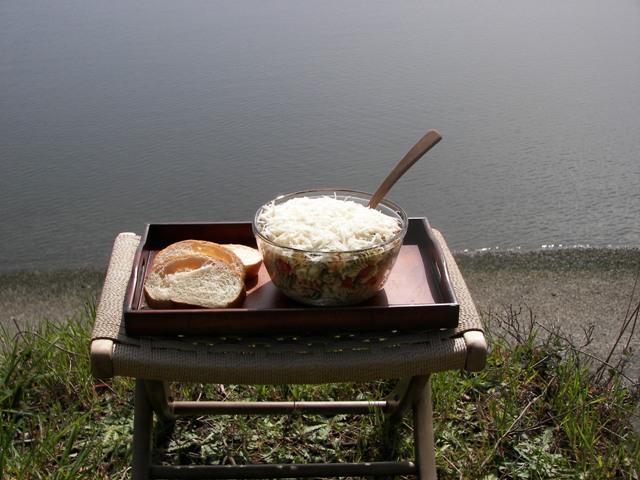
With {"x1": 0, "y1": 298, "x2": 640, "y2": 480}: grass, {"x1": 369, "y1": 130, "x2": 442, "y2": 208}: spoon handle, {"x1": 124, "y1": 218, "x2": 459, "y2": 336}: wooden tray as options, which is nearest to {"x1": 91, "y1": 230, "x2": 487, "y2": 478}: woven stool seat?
{"x1": 124, "y1": 218, "x2": 459, "y2": 336}: wooden tray

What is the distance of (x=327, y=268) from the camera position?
1147mm

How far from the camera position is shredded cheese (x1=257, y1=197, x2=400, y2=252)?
1169 mm

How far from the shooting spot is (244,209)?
9.03 feet

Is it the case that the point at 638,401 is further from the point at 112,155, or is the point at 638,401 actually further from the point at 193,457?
the point at 112,155

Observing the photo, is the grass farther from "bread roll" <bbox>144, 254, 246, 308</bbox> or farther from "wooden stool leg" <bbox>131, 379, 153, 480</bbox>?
"bread roll" <bbox>144, 254, 246, 308</bbox>

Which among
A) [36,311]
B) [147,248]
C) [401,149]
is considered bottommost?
[36,311]

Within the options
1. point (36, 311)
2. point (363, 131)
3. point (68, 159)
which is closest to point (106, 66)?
point (68, 159)

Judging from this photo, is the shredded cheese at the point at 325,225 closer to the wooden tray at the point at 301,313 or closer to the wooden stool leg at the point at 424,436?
the wooden tray at the point at 301,313

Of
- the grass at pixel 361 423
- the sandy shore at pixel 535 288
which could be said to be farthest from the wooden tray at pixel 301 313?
the sandy shore at pixel 535 288

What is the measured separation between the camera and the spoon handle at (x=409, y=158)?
4.29 feet

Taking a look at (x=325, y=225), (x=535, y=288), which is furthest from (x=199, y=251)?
(x=535, y=288)

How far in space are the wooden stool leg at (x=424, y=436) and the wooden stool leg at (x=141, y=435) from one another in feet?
1.74

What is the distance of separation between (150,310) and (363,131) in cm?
206

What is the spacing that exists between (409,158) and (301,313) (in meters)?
0.36
